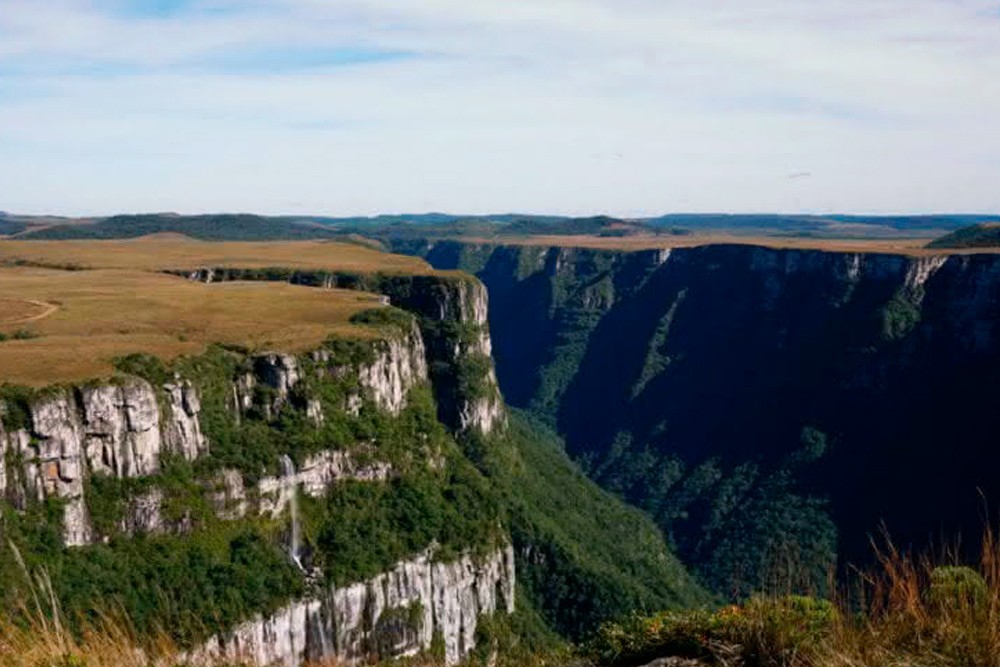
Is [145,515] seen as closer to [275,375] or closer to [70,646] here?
[275,375]

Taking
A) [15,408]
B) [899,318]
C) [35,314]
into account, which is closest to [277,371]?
[15,408]

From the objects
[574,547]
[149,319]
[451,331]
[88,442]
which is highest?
[149,319]

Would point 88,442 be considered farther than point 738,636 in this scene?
Yes

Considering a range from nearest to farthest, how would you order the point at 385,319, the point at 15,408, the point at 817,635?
the point at 817,635
the point at 15,408
the point at 385,319

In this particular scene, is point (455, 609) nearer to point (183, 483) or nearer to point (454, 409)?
point (183, 483)

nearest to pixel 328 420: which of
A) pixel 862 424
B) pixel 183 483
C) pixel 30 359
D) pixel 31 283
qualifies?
pixel 183 483

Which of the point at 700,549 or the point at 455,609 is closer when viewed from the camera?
the point at 455,609

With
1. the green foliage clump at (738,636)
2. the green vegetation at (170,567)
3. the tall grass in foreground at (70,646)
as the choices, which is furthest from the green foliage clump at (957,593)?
the green vegetation at (170,567)

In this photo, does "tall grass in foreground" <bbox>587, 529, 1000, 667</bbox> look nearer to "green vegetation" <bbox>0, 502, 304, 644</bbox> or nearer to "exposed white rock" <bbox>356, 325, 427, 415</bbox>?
"green vegetation" <bbox>0, 502, 304, 644</bbox>
